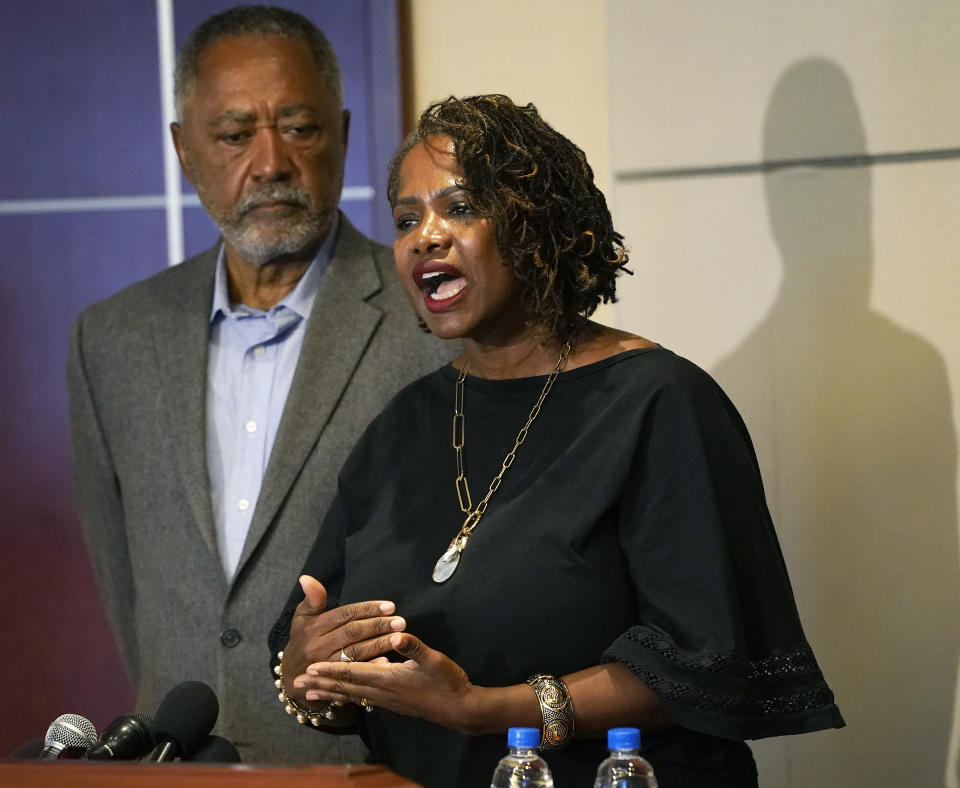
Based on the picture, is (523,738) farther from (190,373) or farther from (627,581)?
(190,373)

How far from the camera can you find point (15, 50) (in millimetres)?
4090

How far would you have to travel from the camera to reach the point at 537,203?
2.32 meters

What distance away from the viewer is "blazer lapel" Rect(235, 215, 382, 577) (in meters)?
2.89

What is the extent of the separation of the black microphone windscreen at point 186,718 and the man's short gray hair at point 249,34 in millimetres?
1672

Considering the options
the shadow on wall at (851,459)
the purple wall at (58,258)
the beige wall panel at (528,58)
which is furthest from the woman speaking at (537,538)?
the purple wall at (58,258)

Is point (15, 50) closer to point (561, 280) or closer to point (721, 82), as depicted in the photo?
point (721, 82)

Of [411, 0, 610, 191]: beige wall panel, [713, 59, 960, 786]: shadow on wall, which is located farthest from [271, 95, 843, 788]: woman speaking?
[411, 0, 610, 191]: beige wall panel

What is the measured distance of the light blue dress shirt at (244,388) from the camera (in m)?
3.01

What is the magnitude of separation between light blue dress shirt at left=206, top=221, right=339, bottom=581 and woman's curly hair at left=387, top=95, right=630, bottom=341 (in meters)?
0.82

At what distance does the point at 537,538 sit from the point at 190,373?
124 centimetres

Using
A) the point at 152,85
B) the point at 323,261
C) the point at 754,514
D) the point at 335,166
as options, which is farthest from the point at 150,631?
the point at 152,85

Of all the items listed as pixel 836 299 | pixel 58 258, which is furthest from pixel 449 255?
pixel 58 258

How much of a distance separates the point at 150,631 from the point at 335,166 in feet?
3.75

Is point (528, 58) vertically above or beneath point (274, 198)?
above
